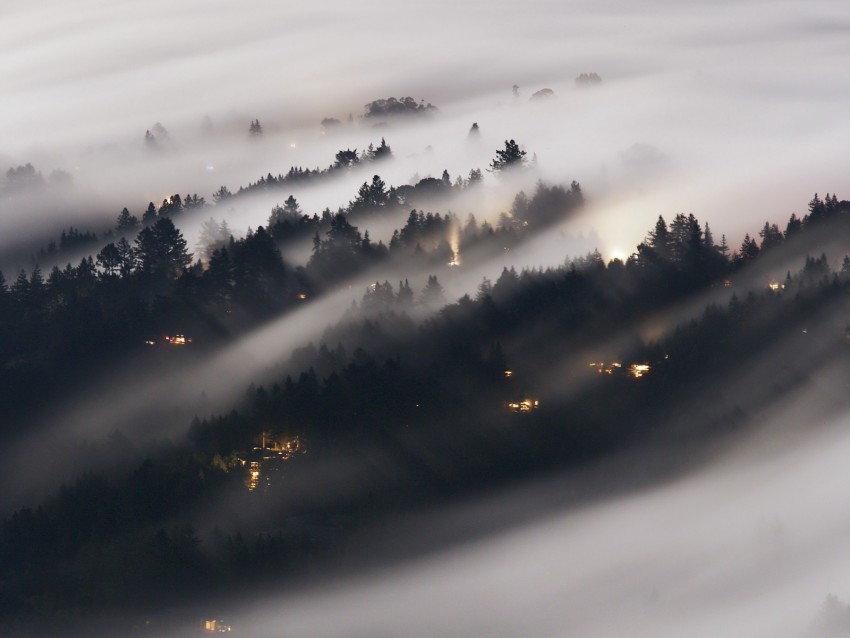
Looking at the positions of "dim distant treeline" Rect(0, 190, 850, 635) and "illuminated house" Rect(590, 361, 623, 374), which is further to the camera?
"illuminated house" Rect(590, 361, 623, 374)

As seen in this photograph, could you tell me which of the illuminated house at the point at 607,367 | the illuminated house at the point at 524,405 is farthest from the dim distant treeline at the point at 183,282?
the illuminated house at the point at 524,405

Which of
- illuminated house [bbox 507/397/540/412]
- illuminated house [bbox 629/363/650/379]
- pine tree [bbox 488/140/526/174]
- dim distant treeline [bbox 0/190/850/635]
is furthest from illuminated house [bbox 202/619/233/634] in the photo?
pine tree [bbox 488/140/526/174]

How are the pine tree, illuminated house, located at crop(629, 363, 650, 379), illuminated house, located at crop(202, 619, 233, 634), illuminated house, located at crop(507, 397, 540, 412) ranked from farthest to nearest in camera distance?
the pine tree → illuminated house, located at crop(629, 363, 650, 379) → illuminated house, located at crop(507, 397, 540, 412) → illuminated house, located at crop(202, 619, 233, 634)

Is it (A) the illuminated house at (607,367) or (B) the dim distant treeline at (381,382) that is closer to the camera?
(B) the dim distant treeline at (381,382)

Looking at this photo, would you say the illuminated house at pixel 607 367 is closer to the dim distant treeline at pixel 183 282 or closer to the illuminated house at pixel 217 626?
the dim distant treeline at pixel 183 282

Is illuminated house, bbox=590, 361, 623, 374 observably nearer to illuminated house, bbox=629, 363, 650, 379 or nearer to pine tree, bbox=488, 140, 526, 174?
illuminated house, bbox=629, 363, 650, 379

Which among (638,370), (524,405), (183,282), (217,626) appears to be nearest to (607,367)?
(638,370)

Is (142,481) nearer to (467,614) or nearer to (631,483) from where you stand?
(467,614)

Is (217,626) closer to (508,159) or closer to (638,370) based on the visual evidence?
(638,370)
